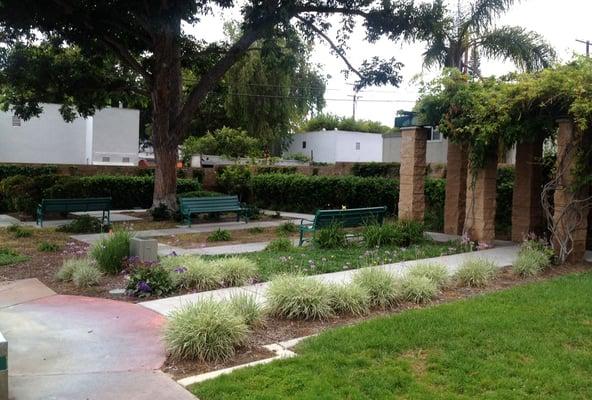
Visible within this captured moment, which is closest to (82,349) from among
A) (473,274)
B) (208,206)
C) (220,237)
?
(473,274)

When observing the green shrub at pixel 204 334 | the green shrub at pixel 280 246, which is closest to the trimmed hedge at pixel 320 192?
the green shrub at pixel 280 246

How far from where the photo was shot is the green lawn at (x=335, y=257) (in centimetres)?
875

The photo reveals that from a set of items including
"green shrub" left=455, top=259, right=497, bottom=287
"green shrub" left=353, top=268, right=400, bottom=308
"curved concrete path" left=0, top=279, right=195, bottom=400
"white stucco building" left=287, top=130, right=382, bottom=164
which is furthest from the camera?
"white stucco building" left=287, top=130, right=382, bottom=164

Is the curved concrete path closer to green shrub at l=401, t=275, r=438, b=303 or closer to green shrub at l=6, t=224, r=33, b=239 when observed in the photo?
green shrub at l=401, t=275, r=438, b=303

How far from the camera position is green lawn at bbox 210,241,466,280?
8.75 meters

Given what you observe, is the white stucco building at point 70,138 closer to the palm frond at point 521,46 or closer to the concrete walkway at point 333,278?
the palm frond at point 521,46

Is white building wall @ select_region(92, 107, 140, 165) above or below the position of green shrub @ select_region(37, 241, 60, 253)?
above

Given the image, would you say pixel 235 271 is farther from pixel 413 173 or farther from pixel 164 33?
pixel 164 33

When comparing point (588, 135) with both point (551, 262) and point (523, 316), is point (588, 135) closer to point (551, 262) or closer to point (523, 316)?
point (551, 262)

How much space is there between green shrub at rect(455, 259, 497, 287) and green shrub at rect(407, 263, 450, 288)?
23cm

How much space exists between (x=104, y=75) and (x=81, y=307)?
1417cm

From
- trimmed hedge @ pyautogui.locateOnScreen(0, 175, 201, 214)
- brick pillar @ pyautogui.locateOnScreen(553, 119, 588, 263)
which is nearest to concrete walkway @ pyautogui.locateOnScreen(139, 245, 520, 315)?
brick pillar @ pyautogui.locateOnScreen(553, 119, 588, 263)

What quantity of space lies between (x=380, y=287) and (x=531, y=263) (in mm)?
3217

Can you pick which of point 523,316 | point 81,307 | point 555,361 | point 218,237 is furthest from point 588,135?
point 81,307
